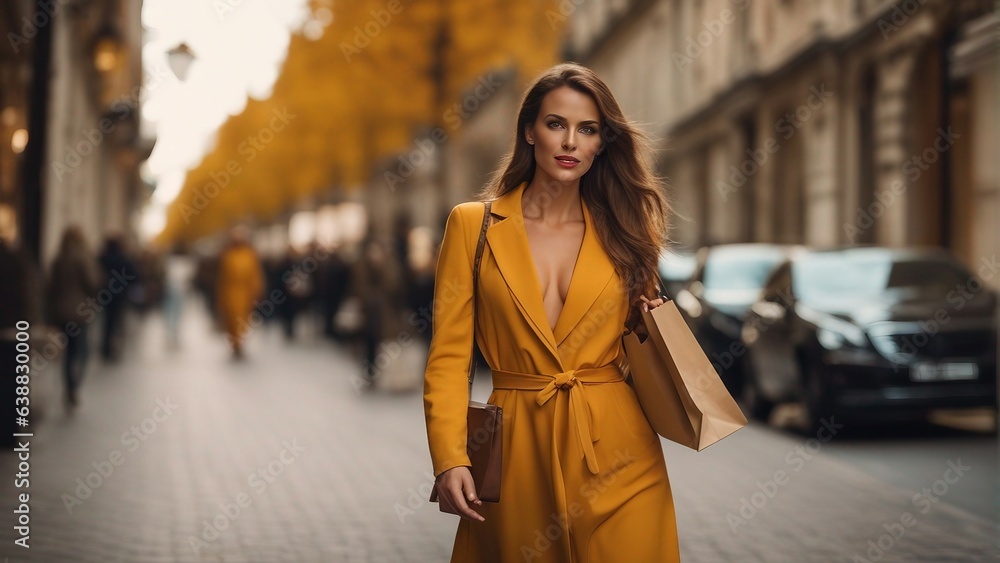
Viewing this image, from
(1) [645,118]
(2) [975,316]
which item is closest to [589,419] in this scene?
(2) [975,316]

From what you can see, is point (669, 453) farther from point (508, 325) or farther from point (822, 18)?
point (822, 18)

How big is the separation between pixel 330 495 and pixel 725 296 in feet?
24.7

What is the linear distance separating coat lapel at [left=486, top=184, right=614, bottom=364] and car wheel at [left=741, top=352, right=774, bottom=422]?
9.93 m

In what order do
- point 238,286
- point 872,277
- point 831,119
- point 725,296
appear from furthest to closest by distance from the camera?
point 831,119 < point 238,286 < point 725,296 < point 872,277

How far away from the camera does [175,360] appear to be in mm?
22125

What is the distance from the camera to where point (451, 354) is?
136 inches

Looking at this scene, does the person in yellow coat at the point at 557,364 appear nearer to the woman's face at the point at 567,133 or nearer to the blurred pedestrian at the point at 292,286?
the woman's face at the point at 567,133

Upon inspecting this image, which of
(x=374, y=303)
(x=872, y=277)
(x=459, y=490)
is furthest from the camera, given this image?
(x=374, y=303)

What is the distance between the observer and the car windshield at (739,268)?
15.6 metres

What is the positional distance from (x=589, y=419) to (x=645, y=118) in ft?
116

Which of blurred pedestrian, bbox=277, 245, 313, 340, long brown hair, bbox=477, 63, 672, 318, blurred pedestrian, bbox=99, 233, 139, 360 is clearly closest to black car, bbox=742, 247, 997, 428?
long brown hair, bbox=477, 63, 672, 318

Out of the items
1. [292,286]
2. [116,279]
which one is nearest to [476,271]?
[116,279]

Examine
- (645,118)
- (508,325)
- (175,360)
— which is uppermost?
(645,118)

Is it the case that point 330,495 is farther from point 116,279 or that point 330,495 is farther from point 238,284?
point 238,284
